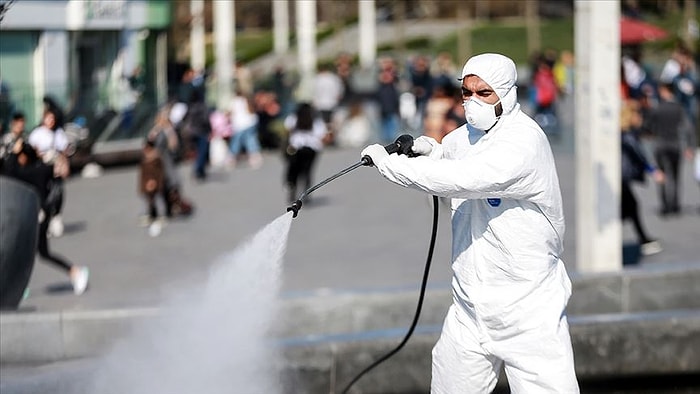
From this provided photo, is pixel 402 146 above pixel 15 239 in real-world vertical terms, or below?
above

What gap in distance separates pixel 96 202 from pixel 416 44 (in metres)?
47.4

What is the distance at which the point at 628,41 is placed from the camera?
4069 cm

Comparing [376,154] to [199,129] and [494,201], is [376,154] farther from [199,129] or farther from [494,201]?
[199,129]

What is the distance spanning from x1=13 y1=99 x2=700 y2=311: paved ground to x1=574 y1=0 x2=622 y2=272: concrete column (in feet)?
4.80

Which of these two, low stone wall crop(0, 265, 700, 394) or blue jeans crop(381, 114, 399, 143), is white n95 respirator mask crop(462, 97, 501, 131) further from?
blue jeans crop(381, 114, 399, 143)

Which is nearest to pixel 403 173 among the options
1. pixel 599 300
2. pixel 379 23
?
pixel 599 300

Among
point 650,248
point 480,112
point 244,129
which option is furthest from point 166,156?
point 480,112

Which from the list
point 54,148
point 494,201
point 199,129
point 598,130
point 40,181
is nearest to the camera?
point 494,201

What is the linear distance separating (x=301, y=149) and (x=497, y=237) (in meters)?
12.8

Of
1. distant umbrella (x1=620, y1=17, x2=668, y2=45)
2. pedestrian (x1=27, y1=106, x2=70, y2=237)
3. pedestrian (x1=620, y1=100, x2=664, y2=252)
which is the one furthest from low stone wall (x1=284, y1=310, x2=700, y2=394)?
distant umbrella (x1=620, y1=17, x2=668, y2=45)

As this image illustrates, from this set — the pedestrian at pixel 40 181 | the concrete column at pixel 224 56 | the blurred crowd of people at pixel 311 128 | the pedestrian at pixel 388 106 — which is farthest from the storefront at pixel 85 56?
the pedestrian at pixel 40 181

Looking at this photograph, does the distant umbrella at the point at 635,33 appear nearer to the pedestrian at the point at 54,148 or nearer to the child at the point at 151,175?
the child at the point at 151,175

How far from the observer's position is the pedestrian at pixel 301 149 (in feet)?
61.6

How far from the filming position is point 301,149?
18.8 m
